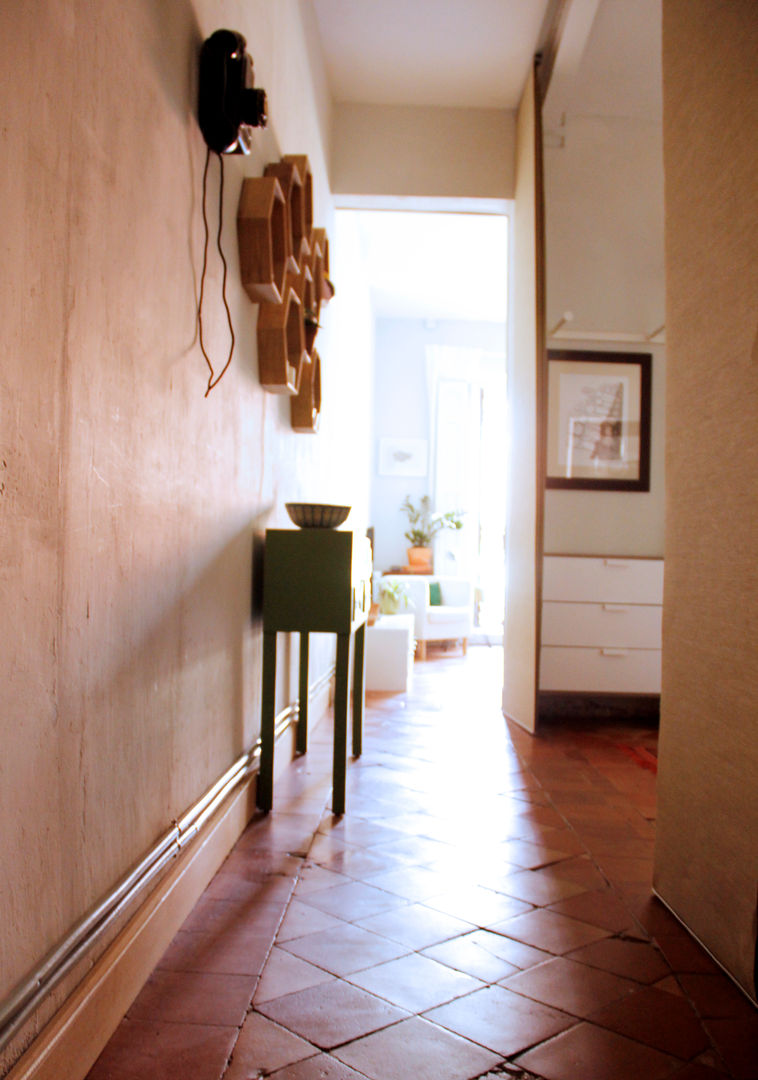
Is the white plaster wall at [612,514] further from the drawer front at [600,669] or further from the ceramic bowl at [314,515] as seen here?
the ceramic bowl at [314,515]

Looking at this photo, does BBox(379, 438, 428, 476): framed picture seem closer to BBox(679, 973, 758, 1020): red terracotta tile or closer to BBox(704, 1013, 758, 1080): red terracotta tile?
BBox(679, 973, 758, 1020): red terracotta tile

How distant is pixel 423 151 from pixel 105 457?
12.1 ft

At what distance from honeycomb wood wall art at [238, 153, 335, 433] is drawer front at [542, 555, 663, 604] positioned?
1.55 metres

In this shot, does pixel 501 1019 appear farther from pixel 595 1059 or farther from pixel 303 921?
pixel 303 921

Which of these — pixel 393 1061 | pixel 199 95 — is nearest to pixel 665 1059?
pixel 393 1061

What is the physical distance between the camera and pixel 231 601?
2260 mm

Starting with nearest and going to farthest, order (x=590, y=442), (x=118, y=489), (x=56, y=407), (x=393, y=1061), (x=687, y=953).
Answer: (x=56, y=407)
(x=393, y=1061)
(x=118, y=489)
(x=687, y=953)
(x=590, y=442)

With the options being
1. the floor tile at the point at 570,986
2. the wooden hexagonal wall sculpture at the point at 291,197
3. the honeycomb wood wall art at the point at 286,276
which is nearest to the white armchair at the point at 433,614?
the honeycomb wood wall art at the point at 286,276

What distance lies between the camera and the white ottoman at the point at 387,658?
15.4 feet

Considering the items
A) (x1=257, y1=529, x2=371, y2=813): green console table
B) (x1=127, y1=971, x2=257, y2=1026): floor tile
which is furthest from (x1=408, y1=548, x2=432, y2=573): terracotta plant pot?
(x1=127, y1=971, x2=257, y2=1026): floor tile

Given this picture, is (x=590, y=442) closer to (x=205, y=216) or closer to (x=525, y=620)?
(x=525, y=620)

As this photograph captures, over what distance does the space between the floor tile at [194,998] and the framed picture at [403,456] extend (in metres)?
6.99

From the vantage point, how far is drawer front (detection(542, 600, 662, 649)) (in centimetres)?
402

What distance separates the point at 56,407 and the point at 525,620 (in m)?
3.10
